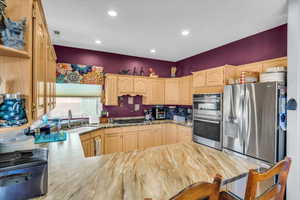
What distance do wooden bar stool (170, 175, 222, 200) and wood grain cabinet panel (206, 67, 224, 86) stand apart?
95.9 inches

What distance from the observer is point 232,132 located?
2359 millimetres

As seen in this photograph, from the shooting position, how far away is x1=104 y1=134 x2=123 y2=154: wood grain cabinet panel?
338 cm

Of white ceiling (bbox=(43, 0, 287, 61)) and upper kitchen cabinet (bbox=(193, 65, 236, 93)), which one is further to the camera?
upper kitchen cabinet (bbox=(193, 65, 236, 93))

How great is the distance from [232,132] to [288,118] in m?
0.73

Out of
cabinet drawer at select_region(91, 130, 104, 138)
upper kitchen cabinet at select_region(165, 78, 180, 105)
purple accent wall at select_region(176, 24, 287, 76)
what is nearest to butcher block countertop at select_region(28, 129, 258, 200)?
cabinet drawer at select_region(91, 130, 104, 138)

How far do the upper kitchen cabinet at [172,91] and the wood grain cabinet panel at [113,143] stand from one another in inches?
69.6

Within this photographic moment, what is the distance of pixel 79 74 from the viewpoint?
3.58 metres

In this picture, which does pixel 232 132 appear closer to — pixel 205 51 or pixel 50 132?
pixel 205 51

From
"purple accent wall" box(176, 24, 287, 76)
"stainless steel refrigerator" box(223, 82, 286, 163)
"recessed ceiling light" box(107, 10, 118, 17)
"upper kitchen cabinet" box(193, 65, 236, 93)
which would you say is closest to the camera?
"stainless steel refrigerator" box(223, 82, 286, 163)

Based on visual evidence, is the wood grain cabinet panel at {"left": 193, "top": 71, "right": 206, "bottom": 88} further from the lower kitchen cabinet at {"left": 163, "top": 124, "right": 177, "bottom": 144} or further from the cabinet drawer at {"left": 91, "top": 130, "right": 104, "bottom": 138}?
the cabinet drawer at {"left": 91, "top": 130, "right": 104, "bottom": 138}

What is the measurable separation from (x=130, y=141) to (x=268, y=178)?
310 centimetres

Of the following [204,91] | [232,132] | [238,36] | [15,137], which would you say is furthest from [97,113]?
[238,36]

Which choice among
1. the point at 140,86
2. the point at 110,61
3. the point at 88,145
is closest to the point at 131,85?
the point at 140,86

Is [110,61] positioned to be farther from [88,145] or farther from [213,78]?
[213,78]
